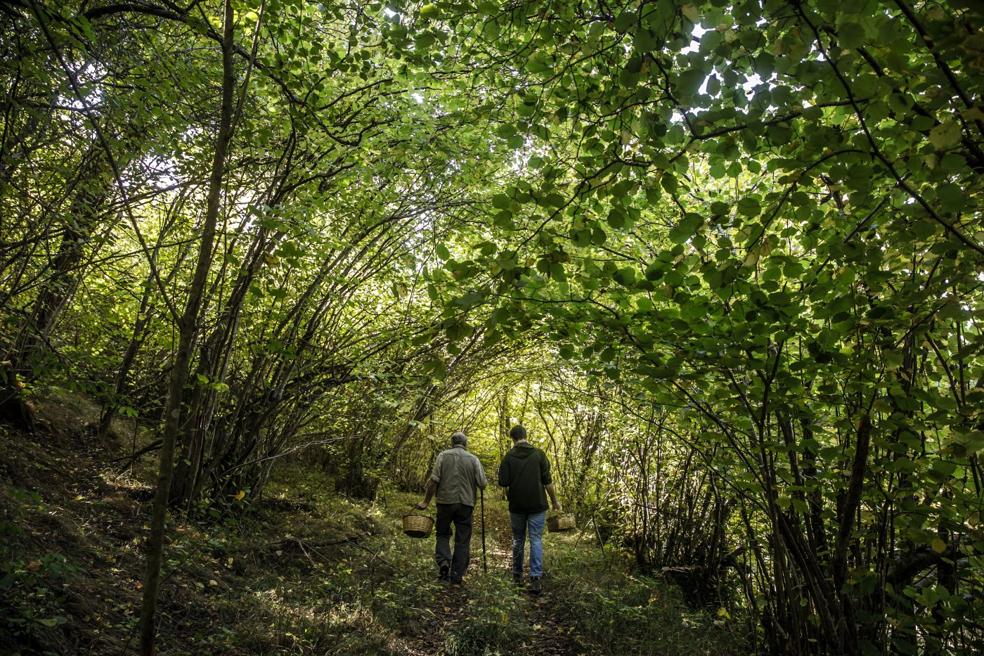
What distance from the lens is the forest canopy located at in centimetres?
200

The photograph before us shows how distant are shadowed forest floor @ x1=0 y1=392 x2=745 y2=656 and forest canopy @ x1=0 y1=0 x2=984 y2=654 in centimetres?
59

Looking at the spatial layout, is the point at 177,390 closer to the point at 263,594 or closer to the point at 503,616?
the point at 263,594

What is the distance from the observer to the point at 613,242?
476 centimetres

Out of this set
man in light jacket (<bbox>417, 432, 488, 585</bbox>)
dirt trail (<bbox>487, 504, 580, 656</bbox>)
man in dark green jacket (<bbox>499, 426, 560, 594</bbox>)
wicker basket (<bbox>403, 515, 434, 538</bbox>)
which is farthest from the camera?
man in dark green jacket (<bbox>499, 426, 560, 594</bbox>)

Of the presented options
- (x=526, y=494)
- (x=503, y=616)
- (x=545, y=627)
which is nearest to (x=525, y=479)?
(x=526, y=494)

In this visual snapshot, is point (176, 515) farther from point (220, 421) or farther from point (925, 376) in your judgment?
point (925, 376)

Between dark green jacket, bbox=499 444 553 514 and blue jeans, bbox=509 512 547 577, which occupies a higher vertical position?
dark green jacket, bbox=499 444 553 514

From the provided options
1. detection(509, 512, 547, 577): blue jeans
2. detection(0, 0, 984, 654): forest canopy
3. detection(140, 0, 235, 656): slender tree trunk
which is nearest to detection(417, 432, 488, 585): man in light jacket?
detection(509, 512, 547, 577): blue jeans

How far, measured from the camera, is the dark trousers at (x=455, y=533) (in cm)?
659

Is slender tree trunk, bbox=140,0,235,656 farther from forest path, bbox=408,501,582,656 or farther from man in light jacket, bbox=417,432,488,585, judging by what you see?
man in light jacket, bbox=417,432,488,585

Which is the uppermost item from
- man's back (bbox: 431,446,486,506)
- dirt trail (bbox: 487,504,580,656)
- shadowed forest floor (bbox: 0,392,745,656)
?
man's back (bbox: 431,446,486,506)

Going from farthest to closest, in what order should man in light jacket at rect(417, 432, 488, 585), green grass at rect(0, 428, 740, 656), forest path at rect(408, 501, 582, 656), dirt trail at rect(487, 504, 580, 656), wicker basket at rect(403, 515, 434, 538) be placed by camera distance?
1. man in light jacket at rect(417, 432, 488, 585)
2. wicker basket at rect(403, 515, 434, 538)
3. dirt trail at rect(487, 504, 580, 656)
4. forest path at rect(408, 501, 582, 656)
5. green grass at rect(0, 428, 740, 656)

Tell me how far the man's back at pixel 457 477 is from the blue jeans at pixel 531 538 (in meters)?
0.65

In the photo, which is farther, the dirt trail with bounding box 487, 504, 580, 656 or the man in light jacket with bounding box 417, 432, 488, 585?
the man in light jacket with bounding box 417, 432, 488, 585
